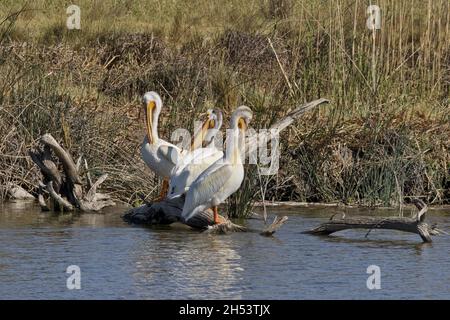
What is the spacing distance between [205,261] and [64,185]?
9.73ft

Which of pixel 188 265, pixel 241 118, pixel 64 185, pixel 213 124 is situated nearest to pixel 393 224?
pixel 241 118

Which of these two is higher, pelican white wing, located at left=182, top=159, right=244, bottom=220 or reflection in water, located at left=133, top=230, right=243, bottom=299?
pelican white wing, located at left=182, top=159, right=244, bottom=220

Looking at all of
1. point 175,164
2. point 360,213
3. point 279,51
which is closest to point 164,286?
point 175,164

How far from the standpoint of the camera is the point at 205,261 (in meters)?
10.2

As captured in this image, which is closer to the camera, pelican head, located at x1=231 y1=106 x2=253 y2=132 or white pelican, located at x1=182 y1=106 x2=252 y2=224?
white pelican, located at x1=182 y1=106 x2=252 y2=224

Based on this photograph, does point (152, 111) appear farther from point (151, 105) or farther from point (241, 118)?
point (241, 118)

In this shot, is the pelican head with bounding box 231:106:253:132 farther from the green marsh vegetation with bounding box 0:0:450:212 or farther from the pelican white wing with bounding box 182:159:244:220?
the green marsh vegetation with bounding box 0:0:450:212

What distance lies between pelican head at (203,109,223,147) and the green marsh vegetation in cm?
47

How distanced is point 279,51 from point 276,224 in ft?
24.2

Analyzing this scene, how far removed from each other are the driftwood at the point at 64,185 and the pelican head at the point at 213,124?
45.2 inches

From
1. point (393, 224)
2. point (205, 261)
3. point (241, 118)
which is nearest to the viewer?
point (205, 261)

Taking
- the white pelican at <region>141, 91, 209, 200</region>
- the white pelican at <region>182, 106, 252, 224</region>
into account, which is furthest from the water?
the white pelican at <region>141, 91, 209, 200</region>

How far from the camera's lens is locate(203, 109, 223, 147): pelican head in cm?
1256

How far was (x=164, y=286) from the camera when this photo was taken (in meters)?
9.34
